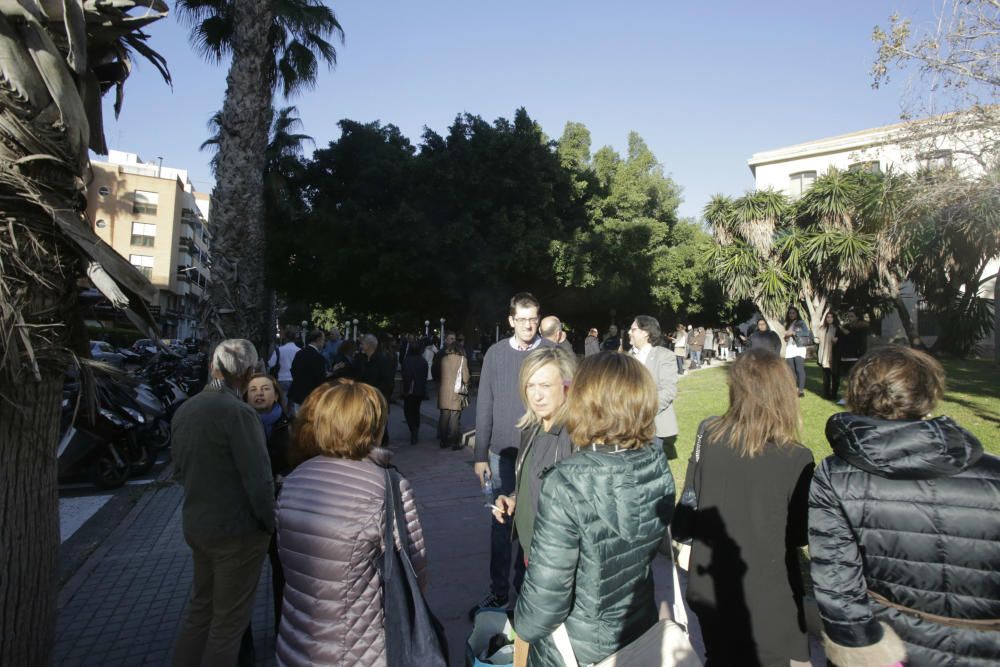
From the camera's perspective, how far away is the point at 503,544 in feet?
13.2

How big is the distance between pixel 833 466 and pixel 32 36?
10.2 feet

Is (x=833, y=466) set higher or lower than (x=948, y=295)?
lower

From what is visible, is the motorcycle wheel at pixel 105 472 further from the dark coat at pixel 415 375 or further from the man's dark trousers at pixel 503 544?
the man's dark trousers at pixel 503 544

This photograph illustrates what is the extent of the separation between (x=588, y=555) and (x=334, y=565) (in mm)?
935

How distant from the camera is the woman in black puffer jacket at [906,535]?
76.0 inches

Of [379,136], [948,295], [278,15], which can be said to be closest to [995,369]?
[948,295]

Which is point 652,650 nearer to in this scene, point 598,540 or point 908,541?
point 598,540

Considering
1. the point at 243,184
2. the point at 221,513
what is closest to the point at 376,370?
the point at 243,184

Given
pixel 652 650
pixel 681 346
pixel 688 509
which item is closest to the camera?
pixel 652 650

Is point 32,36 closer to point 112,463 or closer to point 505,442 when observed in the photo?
point 505,442

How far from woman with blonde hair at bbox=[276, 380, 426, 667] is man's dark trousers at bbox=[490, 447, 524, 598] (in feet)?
5.50

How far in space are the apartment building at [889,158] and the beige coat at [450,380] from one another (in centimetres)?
904

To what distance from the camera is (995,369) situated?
Answer: 16.0 meters

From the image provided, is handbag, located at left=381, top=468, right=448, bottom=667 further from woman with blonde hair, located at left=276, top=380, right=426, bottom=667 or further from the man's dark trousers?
the man's dark trousers
